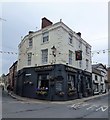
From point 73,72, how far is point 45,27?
674 cm

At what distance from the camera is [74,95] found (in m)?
23.5

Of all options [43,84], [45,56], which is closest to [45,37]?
[45,56]

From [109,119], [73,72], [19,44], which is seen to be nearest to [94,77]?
[73,72]

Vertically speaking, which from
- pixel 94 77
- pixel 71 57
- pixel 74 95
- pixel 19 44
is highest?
pixel 19 44

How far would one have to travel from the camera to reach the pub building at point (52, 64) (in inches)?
836

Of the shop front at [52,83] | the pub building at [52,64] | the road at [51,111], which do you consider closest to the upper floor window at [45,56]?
the pub building at [52,64]

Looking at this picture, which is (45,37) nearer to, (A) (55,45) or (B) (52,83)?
(A) (55,45)

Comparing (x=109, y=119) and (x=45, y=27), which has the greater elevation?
(x=45, y=27)

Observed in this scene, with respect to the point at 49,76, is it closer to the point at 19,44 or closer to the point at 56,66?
the point at 56,66

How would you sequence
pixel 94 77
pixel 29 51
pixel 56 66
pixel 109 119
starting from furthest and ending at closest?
1. pixel 94 77
2. pixel 29 51
3. pixel 56 66
4. pixel 109 119

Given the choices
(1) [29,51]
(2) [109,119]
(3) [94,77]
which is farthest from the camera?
(3) [94,77]

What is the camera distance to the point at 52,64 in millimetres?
21688

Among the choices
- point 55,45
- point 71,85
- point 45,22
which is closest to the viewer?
point 55,45

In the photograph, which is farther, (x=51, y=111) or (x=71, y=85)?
(x=71, y=85)
